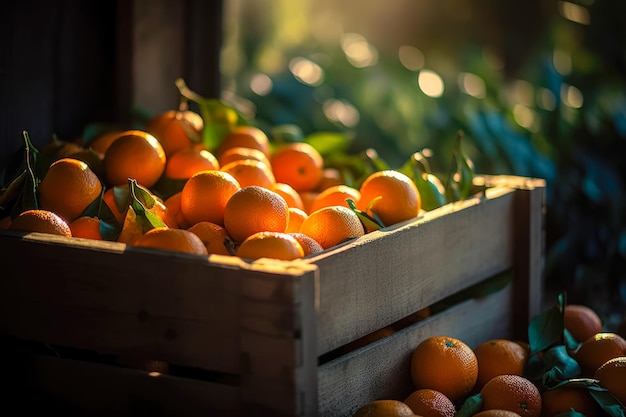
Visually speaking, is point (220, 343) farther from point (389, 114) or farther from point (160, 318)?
point (389, 114)

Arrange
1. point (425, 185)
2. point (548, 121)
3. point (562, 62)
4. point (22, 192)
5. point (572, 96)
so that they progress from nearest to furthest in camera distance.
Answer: point (22, 192) < point (425, 185) < point (548, 121) < point (572, 96) < point (562, 62)

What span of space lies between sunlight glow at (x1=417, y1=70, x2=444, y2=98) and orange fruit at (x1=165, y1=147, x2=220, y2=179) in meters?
1.64

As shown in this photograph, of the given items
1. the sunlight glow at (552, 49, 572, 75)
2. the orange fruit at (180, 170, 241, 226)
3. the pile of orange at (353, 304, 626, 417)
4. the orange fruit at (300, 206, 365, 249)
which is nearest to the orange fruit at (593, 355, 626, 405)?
the pile of orange at (353, 304, 626, 417)

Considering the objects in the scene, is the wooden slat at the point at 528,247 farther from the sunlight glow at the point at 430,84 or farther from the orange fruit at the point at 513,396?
the sunlight glow at the point at 430,84

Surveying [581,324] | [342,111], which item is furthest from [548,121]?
[581,324]

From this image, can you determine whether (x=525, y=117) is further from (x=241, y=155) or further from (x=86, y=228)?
(x=86, y=228)

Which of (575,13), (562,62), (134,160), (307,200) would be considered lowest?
(307,200)

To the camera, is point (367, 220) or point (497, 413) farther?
point (367, 220)

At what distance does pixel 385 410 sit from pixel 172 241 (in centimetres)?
43

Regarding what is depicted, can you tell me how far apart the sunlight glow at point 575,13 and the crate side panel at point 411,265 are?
5.22ft

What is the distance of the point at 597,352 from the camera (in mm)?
1807

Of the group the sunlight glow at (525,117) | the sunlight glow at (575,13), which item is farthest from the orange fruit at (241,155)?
the sunlight glow at (575,13)

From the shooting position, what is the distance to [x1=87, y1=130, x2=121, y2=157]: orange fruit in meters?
2.01

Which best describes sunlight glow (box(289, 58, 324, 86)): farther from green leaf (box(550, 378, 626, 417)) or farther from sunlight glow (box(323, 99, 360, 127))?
green leaf (box(550, 378, 626, 417))
